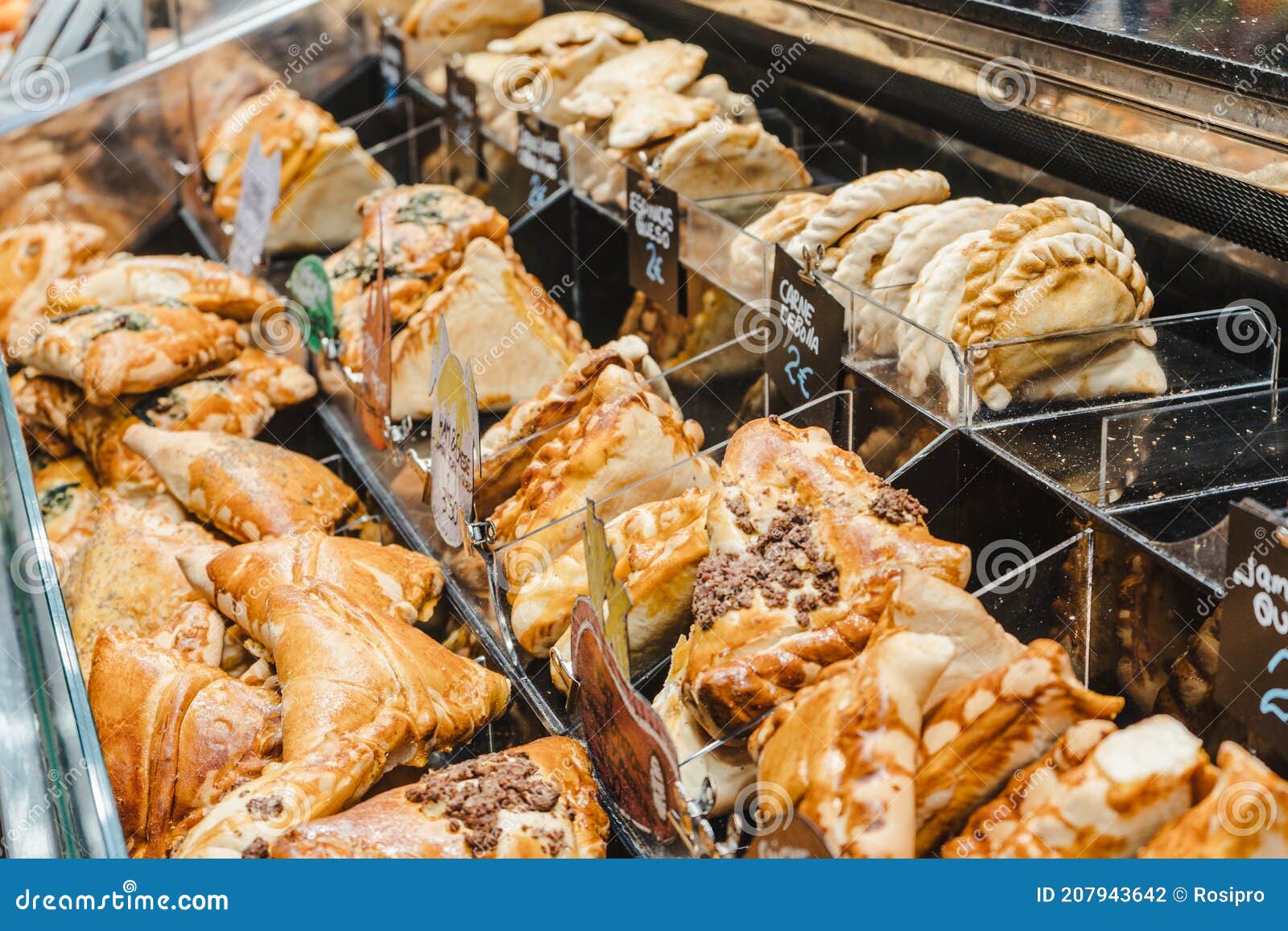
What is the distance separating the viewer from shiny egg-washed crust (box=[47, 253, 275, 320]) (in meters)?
3.62

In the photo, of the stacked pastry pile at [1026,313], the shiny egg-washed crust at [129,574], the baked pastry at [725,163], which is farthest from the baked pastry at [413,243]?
the stacked pastry pile at [1026,313]

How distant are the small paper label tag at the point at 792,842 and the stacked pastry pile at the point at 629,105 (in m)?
1.82

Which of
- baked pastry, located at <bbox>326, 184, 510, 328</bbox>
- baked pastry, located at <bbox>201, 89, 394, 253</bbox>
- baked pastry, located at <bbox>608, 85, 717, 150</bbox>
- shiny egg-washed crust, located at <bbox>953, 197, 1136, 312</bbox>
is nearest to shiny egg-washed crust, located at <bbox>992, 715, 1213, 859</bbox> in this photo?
shiny egg-washed crust, located at <bbox>953, 197, 1136, 312</bbox>

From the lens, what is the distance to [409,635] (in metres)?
2.14

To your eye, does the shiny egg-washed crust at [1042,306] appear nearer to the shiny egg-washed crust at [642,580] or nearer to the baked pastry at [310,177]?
the shiny egg-washed crust at [642,580]

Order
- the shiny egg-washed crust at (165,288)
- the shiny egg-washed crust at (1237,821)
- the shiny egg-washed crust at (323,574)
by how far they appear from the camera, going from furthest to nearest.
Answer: the shiny egg-washed crust at (165,288) < the shiny egg-washed crust at (323,574) < the shiny egg-washed crust at (1237,821)

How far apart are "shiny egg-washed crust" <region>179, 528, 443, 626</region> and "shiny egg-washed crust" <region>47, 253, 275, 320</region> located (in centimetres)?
139

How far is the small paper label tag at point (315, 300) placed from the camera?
3.24m

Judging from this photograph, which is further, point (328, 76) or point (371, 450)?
point (328, 76)

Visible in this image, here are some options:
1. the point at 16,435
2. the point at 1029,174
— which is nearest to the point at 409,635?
the point at 16,435

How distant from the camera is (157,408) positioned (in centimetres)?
325

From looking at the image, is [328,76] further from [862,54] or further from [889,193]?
[889,193]

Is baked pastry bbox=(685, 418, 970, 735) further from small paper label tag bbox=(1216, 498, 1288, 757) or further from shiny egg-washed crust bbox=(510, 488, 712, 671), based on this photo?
small paper label tag bbox=(1216, 498, 1288, 757)
